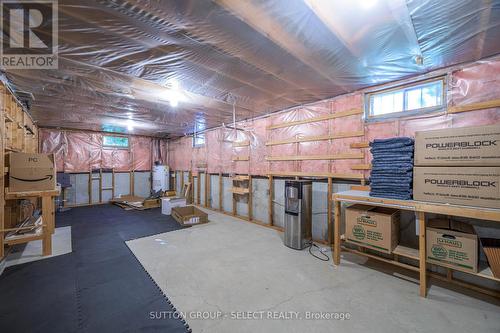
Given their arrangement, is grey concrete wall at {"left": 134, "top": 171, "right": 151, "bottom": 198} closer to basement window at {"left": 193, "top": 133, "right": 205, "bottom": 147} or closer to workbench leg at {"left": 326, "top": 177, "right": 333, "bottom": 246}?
basement window at {"left": 193, "top": 133, "right": 205, "bottom": 147}

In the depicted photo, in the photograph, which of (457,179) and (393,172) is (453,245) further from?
(393,172)

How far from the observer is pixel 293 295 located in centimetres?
205

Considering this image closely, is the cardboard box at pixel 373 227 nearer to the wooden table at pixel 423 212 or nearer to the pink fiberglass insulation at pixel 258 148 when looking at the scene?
the wooden table at pixel 423 212

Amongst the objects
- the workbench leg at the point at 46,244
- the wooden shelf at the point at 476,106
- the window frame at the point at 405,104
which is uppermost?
the window frame at the point at 405,104

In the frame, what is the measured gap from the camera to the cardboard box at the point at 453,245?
1.84m

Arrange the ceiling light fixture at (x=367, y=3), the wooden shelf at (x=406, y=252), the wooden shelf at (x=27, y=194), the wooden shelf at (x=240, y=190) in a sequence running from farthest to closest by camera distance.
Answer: the wooden shelf at (x=240, y=190) < the wooden shelf at (x=27, y=194) < the wooden shelf at (x=406, y=252) < the ceiling light fixture at (x=367, y=3)

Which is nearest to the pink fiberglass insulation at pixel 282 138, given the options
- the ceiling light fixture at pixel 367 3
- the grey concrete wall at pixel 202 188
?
the grey concrete wall at pixel 202 188

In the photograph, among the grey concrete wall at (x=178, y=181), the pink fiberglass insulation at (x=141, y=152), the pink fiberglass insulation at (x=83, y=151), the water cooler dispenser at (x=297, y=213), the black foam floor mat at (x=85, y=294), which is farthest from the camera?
the grey concrete wall at (x=178, y=181)

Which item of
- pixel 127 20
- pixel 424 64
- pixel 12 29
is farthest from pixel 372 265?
pixel 12 29

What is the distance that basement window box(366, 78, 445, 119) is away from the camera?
2459mm

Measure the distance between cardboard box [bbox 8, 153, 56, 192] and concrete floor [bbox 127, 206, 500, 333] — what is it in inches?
63.7

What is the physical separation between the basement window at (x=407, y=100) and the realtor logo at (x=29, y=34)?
3508 mm

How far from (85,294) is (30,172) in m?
2.04

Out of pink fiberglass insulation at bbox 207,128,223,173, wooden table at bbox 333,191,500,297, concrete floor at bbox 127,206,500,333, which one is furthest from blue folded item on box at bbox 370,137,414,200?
pink fiberglass insulation at bbox 207,128,223,173
